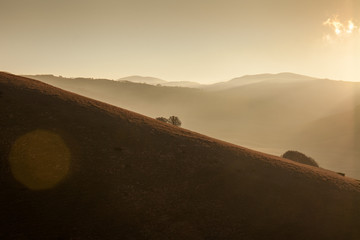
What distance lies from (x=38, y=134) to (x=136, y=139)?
8438 mm

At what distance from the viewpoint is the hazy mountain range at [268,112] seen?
8394 centimetres

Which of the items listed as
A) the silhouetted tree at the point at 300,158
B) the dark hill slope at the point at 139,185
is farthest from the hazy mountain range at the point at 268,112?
the dark hill slope at the point at 139,185

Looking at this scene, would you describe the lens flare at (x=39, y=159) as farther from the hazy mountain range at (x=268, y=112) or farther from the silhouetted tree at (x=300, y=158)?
the hazy mountain range at (x=268, y=112)

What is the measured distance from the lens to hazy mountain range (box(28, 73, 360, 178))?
8394 cm

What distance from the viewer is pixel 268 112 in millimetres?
140250

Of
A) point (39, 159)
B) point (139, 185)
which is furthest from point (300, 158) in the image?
point (39, 159)

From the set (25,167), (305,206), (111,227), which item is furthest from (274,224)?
(25,167)

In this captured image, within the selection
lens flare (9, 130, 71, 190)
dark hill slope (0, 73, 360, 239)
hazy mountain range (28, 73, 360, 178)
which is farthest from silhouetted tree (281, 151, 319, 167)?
lens flare (9, 130, 71, 190)

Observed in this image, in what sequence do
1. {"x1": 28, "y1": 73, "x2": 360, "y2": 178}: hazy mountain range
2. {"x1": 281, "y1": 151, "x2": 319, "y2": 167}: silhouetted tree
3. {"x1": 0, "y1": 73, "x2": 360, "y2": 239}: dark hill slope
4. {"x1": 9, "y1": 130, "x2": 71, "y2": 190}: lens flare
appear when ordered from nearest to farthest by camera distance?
{"x1": 0, "y1": 73, "x2": 360, "y2": 239}: dark hill slope
{"x1": 9, "y1": 130, "x2": 71, "y2": 190}: lens flare
{"x1": 281, "y1": 151, "x2": 319, "y2": 167}: silhouetted tree
{"x1": 28, "y1": 73, "x2": 360, "y2": 178}: hazy mountain range

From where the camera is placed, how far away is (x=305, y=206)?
21.2 m

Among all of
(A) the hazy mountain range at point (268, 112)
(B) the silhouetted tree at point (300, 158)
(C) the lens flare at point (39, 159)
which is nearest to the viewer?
(C) the lens flare at point (39, 159)

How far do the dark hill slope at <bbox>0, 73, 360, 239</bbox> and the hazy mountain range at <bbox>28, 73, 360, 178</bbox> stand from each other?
153 feet

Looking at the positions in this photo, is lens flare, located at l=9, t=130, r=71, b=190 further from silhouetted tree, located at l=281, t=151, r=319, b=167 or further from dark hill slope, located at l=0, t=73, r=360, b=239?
silhouetted tree, located at l=281, t=151, r=319, b=167

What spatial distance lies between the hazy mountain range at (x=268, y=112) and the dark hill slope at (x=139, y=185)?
46.5 meters
